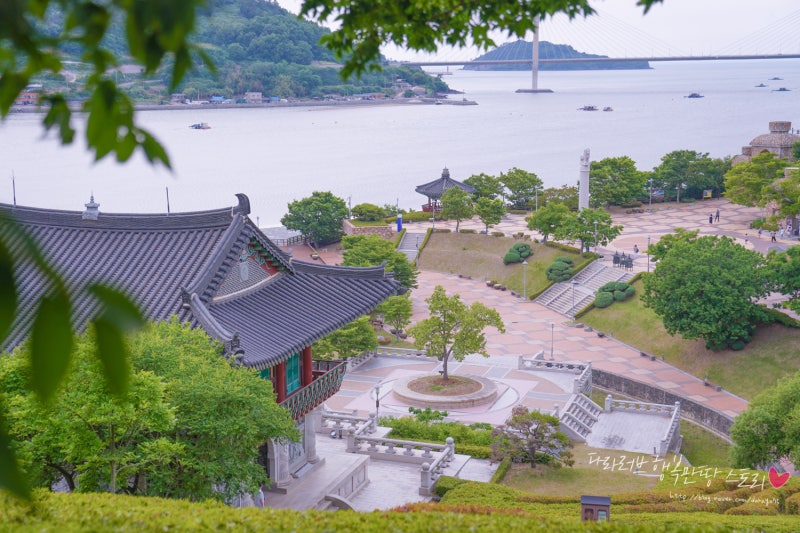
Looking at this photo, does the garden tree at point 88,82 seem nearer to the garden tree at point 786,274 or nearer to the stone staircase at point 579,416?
the stone staircase at point 579,416

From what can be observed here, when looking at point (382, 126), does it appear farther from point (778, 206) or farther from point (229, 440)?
point (229, 440)

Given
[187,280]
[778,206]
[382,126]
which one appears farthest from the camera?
[382,126]

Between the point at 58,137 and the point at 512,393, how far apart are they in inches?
1334

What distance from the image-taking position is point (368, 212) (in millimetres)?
64750

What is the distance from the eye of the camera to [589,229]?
52812 mm

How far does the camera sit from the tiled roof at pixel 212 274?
1897cm

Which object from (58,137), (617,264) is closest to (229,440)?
(58,137)

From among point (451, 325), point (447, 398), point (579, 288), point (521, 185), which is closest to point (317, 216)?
point (521, 185)

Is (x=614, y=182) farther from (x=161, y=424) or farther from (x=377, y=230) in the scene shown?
Answer: (x=161, y=424)

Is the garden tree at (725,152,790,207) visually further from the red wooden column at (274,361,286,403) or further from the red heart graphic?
the red wooden column at (274,361,286,403)

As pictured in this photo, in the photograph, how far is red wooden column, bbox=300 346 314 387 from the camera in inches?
864

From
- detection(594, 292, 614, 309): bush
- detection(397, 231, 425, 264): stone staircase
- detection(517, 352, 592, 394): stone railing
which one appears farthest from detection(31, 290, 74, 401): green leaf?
detection(397, 231, 425, 264): stone staircase

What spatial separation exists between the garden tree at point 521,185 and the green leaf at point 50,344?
222 ft

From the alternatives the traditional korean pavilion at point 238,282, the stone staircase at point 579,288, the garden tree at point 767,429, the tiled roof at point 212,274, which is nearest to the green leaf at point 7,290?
the tiled roof at point 212,274
